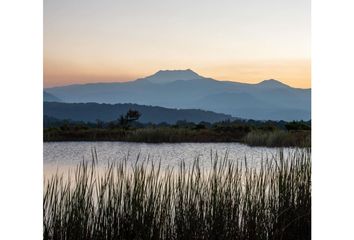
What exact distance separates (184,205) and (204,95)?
703mm

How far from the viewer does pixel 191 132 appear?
3080 millimetres

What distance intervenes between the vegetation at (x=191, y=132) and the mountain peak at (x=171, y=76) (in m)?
0.23

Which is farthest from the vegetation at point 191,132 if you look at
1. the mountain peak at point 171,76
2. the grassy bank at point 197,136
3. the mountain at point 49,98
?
the mountain peak at point 171,76

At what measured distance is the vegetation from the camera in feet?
9.89

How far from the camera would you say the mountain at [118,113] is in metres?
3.03

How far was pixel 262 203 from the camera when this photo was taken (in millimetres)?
2836
